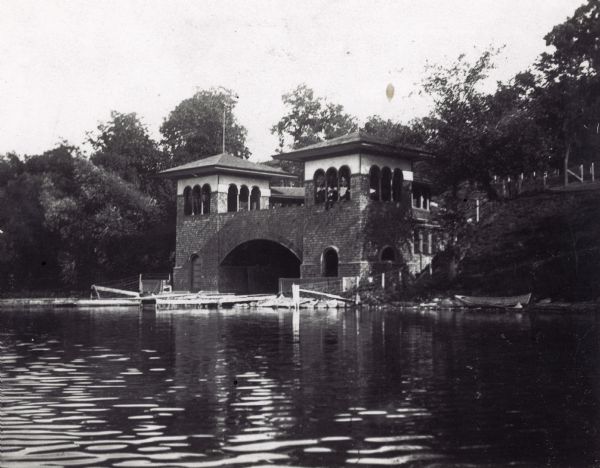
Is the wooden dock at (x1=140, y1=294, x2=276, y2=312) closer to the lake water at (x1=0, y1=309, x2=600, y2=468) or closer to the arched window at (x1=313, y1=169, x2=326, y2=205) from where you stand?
the arched window at (x1=313, y1=169, x2=326, y2=205)

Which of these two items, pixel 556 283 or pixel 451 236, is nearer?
pixel 556 283

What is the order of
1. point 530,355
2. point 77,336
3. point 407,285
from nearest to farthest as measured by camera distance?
point 530,355 → point 77,336 → point 407,285

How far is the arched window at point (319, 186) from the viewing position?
39531 mm

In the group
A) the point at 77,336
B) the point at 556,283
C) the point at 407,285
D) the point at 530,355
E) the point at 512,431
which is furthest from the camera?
the point at 407,285

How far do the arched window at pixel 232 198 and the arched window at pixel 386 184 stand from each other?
1011cm

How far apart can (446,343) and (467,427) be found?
29.6 ft

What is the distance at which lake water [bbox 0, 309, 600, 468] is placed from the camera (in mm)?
6527

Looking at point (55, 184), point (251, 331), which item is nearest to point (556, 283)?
point (251, 331)

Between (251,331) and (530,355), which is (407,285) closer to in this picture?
(251,331)

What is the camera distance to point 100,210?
4981 centimetres

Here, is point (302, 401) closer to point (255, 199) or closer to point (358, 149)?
point (358, 149)

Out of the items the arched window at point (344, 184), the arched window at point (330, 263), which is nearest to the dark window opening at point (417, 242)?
the arched window at point (344, 184)

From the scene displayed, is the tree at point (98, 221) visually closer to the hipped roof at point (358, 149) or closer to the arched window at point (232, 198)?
the arched window at point (232, 198)

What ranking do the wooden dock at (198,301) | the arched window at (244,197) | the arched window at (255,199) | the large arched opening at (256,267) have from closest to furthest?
1. the wooden dock at (198,301)
2. the large arched opening at (256,267)
3. the arched window at (244,197)
4. the arched window at (255,199)
